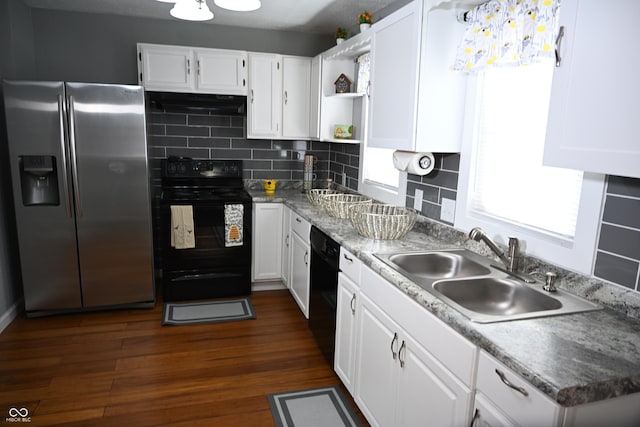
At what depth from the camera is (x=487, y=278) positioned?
6.06 ft

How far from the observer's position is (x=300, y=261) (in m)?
3.38

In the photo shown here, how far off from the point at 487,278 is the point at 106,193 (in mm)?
2726

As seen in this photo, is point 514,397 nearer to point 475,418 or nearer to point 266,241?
point 475,418

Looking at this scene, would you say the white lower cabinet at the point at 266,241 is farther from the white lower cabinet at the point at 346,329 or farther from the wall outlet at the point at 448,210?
the wall outlet at the point at 448,210

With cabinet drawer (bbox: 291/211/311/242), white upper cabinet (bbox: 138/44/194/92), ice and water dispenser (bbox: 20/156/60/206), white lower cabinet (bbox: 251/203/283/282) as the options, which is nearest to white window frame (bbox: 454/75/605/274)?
cabinet drawer (bbox: 291/211/311/242)

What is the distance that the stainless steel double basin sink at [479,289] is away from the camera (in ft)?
5.02

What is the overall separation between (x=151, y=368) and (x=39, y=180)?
1.62 meters

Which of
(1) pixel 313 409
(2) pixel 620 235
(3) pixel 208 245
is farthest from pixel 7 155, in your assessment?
(2) pixel 620 235

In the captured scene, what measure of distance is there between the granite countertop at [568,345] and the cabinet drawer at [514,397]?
31mm

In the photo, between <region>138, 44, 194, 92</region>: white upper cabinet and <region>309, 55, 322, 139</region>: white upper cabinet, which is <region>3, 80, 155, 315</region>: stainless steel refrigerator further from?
<region>309, 55, 322, 139</region>: white upper cabinet

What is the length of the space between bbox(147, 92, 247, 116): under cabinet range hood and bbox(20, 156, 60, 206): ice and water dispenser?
0.95m

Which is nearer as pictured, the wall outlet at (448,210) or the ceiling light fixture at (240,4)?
the ceiling light fixture at (240,4)

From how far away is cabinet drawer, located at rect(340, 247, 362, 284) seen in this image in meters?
2.22

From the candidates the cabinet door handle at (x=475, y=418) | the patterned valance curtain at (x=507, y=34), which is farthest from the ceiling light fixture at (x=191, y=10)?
the cabinet door handle at (x=475, y=418)
